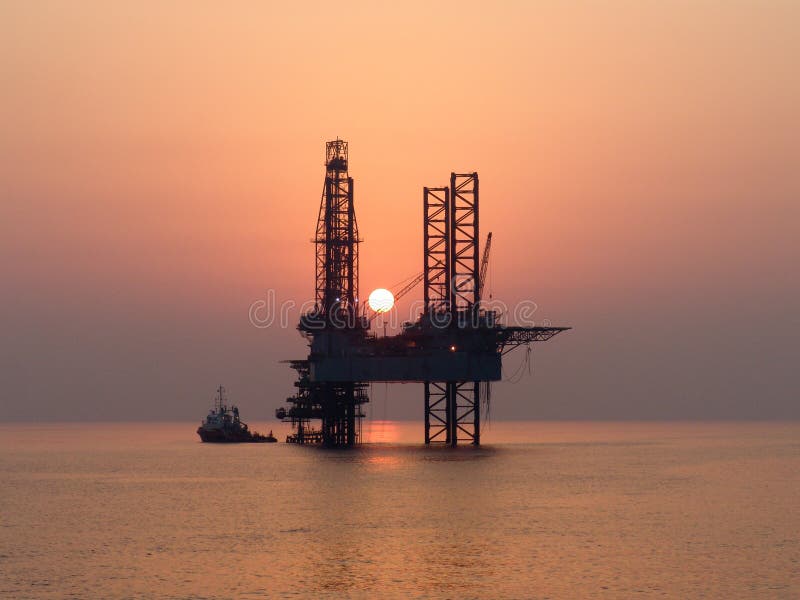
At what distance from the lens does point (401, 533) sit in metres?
53.1

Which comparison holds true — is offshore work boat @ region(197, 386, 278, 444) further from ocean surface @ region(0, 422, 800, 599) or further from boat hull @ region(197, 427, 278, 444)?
ocean surface @ region(0, 422, 800, 599)

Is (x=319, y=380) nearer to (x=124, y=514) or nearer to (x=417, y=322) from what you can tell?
(x=417, y=322)

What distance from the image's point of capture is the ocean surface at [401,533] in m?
40.9

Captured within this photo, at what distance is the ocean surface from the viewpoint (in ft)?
134

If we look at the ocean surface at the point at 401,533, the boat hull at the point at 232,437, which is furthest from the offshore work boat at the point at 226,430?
the ocean surface at the point at 401,533

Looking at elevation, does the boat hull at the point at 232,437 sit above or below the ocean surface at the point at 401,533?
above

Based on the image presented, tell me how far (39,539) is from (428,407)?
55.3 metres

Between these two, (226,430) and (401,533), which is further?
(226,430)

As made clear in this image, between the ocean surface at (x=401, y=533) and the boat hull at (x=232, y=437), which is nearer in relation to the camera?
the ocean surface at (x=401, y=533)

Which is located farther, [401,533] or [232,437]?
[232,437]

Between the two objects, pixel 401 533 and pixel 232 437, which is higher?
pixel 232 437

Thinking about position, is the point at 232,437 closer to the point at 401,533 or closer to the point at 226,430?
the point at 226,430

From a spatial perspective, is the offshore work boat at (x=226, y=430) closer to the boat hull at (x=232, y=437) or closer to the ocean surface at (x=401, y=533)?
the boat hull at (x=232, y=437)

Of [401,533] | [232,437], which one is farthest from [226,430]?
[401,533]
